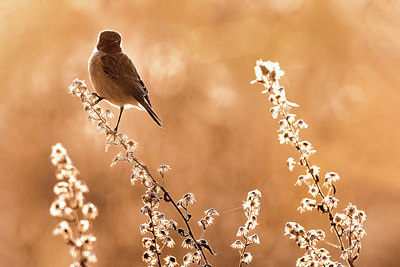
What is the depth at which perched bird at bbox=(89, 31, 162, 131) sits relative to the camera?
1.96 metres

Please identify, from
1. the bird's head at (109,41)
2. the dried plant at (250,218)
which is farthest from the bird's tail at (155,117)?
the dried plant at (250,218)

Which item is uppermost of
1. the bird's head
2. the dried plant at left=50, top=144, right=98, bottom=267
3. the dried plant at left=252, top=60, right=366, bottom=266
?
the bird's head

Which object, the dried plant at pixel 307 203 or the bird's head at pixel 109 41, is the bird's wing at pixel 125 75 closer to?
the bird's head at pixel 109 41

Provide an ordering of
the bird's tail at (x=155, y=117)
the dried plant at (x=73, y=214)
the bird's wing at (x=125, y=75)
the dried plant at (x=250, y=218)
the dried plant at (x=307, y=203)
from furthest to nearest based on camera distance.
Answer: the bird's wing at (x=125, y=75) → the bird's tail at (x=155, y=117) → the dried plant at (x=250, y=218) → the dried plant at (x=307, y=203) → the dried plant at (x=73, y=214)

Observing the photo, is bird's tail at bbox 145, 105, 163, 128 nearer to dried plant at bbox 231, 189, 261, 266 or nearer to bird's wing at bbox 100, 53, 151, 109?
bird's wing at bbox 100, 53, 151, 109

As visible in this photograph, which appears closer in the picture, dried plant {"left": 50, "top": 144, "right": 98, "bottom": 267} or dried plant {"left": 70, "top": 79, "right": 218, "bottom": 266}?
dried plant {"left": 50, "top": 144, "right": 98, "bottom": 267}

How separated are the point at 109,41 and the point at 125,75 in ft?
0.62

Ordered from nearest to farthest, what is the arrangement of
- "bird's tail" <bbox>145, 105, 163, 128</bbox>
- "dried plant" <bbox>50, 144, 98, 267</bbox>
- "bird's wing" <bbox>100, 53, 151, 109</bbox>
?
"dried plant" <bbox>50, 144, 98, 267</bbox> → "bird's tail" <bbox>145, 105, 163, 128</bbox> → "bird's wing" <bbox>100, 53, 151, 109</bbox>

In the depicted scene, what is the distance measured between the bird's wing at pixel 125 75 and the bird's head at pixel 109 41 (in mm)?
42

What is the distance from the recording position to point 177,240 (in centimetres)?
213

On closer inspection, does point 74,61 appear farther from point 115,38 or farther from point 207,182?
point 207,182

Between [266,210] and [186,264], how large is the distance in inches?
44.6

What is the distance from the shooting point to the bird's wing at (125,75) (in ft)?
6.40

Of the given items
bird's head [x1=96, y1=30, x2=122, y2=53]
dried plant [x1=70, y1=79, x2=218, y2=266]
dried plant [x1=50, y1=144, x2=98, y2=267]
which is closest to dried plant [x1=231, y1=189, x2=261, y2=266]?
dried plant [x1=70, y1=79, x2=218, y2=266]
